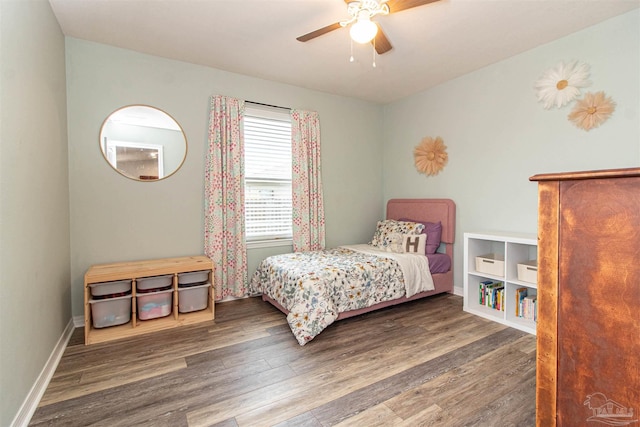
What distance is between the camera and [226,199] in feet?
11.0

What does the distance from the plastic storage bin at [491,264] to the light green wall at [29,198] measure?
3.50 metres

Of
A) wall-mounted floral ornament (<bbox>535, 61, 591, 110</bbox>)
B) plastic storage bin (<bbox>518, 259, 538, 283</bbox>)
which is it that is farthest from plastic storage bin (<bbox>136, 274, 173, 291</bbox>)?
wall-mounted floral ornament (<bbox>535, 61, 591, 110</bbox>)

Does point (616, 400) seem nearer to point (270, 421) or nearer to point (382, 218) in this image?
point (270, 421)

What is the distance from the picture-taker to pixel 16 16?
1639 mm

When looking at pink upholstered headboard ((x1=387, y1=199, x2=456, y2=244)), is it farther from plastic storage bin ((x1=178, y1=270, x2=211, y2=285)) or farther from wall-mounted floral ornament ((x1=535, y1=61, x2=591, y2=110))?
plastic storage bin ((x1=178, y1=270, x2=211, y2=285))

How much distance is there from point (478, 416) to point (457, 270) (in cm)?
231

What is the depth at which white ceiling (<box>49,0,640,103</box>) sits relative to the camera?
7.53 feet

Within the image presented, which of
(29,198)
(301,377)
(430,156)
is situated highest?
(430,156)

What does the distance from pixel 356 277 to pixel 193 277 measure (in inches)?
61.9

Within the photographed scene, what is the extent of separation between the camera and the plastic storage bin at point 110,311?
2549 mm

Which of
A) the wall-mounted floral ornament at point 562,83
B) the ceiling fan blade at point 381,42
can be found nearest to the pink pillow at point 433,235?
the wall-mounted floral ornament at point 562,83

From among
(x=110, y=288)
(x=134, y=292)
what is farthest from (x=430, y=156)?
(x=110, y=288)

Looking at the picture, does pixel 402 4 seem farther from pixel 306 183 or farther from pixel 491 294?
pixel 491 294

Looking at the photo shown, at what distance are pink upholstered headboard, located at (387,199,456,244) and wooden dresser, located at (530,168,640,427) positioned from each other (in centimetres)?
280
